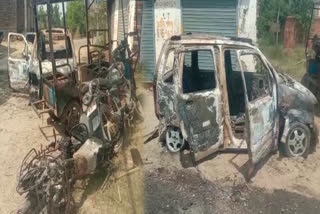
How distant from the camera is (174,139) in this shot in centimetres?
643

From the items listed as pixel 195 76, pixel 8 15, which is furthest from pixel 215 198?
pixel 8 15

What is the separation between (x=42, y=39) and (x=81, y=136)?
444 centimetres

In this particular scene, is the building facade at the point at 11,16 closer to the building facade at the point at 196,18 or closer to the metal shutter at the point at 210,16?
the building facade at the point at 196,18

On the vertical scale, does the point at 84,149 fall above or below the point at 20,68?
below

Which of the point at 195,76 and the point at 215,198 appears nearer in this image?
the point at 215,198

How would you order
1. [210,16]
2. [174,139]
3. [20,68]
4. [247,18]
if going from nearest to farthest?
1. [174,139]
2. [20,68]
3. [247,18]
4. [210,16]

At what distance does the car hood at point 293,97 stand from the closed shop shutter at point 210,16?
5.33m

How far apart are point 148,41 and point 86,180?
6.88 metres

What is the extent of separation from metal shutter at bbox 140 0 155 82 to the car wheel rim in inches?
247

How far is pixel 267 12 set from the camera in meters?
16.0

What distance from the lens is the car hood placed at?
6.15 metres

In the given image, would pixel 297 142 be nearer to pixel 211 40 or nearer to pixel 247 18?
pixel 211 40

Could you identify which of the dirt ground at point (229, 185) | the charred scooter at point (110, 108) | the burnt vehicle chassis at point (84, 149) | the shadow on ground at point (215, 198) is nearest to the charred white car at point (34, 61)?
the charred scooter at point (110, 108)

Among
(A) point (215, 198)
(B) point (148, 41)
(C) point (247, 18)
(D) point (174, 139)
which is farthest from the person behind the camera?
(B) point (148, 41)
